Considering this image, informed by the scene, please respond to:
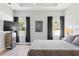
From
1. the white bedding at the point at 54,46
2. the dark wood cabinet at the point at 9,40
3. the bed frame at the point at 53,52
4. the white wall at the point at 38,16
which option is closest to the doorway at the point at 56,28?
the white wall at the point at 38,16

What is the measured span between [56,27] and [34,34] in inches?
57.8

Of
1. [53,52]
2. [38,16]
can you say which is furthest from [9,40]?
[53,52]

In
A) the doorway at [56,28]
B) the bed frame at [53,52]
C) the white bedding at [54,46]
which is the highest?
the doorway at [56,28]

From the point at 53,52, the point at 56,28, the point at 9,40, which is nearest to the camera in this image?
the point at 53,52

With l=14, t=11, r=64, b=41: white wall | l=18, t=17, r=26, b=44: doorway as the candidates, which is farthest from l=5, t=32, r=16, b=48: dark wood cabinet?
l=14, t=11, r=64, b=41: white wall

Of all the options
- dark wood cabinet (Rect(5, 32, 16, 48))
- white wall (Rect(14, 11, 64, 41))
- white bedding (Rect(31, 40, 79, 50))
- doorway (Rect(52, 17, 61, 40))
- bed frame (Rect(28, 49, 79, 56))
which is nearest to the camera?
bed frame (Rect(28, 49, 79, 56))

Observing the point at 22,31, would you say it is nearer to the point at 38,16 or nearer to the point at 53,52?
the point at 38,16

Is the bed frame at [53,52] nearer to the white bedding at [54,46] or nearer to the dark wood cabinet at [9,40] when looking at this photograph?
the white bedding at [54,46]

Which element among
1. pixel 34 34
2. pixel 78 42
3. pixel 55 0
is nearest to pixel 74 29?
pixel 78 42

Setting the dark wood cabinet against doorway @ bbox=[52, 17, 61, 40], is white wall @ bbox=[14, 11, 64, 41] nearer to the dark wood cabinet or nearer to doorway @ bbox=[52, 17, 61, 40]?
doorway @ bbox=[52, 17, 61, 40]

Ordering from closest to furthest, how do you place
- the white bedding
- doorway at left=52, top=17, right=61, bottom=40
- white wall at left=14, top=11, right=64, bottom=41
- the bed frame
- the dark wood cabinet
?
the bed frame, the white bedding, the dark wood cabinet, white wall at left=14, top=11, right=64, bottom=41, doorway at left=52, top=17, right=61, bottom=40

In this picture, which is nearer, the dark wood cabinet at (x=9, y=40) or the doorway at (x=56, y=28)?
the dark wood cabinet at (x=9, y=40)

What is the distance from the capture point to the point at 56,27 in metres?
8.25

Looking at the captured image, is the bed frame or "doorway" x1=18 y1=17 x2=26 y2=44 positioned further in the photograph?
"doorway" x1=18 y1=17 x2=26 y2=44
